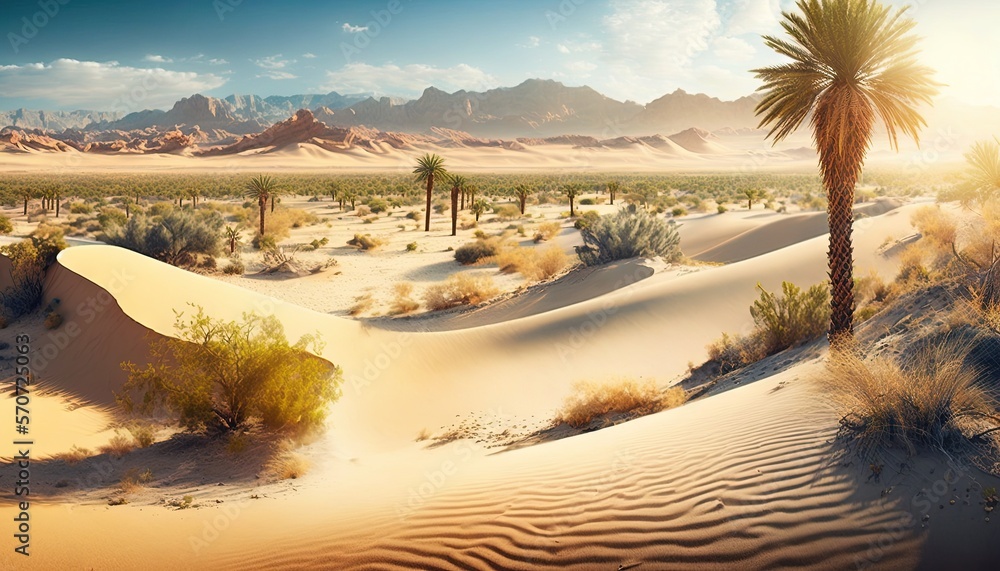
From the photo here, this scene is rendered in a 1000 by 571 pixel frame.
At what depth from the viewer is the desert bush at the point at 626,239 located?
2008cm

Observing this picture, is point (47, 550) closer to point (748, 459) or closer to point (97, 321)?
point (748, 459)

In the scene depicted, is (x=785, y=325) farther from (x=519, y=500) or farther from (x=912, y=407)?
(x=519, y=500)

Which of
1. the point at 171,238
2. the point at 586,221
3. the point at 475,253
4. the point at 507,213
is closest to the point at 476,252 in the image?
the point at 475,253

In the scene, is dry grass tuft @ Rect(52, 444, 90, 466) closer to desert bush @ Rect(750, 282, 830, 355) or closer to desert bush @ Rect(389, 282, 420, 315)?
desert bush @ Rect(750, 282, 830, 355)

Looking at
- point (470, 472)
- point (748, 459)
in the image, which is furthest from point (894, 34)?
point (470, 472)

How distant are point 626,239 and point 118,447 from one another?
630 inches

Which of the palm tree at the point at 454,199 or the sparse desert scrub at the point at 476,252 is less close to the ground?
the palm tree at the point at 454,199

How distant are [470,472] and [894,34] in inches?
321

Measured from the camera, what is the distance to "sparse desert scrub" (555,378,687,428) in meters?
8.85

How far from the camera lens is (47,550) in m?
4.74

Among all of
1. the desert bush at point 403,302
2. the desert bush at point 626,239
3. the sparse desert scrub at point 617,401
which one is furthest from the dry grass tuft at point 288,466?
the desert bush at point 626,239

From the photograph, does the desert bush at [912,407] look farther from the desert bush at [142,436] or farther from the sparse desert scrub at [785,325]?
the desert bush at [142,436]

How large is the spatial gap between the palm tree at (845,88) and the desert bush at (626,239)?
11.0 meters

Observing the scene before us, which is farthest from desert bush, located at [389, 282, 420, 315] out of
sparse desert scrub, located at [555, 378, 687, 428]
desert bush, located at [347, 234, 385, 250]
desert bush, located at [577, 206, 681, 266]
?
sparse desert scrub, located at [555, 378, 687, 428]
